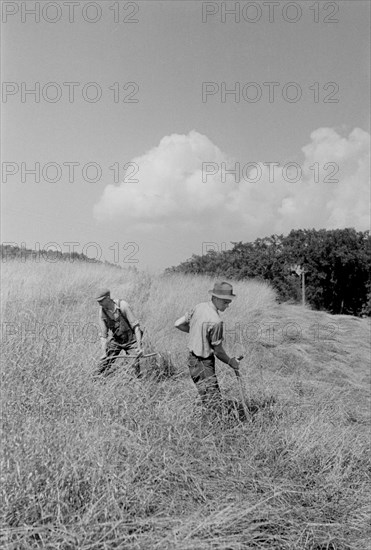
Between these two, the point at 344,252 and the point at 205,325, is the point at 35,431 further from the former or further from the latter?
the point at 344,252

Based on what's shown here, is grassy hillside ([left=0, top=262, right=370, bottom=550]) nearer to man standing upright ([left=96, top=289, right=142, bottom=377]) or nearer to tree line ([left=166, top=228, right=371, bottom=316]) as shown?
man standing upright ([left=96, top=289, right=142, bottom=377])

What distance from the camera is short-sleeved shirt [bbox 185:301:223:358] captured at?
5254mm

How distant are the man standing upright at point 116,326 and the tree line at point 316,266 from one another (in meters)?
→ 19.6

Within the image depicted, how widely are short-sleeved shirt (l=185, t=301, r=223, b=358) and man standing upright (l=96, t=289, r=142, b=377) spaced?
90cm

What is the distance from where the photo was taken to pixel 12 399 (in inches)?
159

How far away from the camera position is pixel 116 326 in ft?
20.8


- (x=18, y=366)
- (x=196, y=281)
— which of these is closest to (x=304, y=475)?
(x=18, y=366)

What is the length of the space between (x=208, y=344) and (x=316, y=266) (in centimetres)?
2234

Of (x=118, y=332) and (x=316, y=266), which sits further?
(x=316, y=266)

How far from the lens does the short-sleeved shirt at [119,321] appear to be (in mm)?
A: 6230

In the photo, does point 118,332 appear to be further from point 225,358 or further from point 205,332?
point 225,358

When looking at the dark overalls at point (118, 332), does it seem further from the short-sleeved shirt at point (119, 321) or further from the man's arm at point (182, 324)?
the man's arm at point (182, 324)

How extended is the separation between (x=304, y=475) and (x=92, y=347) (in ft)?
8.75

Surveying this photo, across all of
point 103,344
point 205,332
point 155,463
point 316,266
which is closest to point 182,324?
point 205,332
